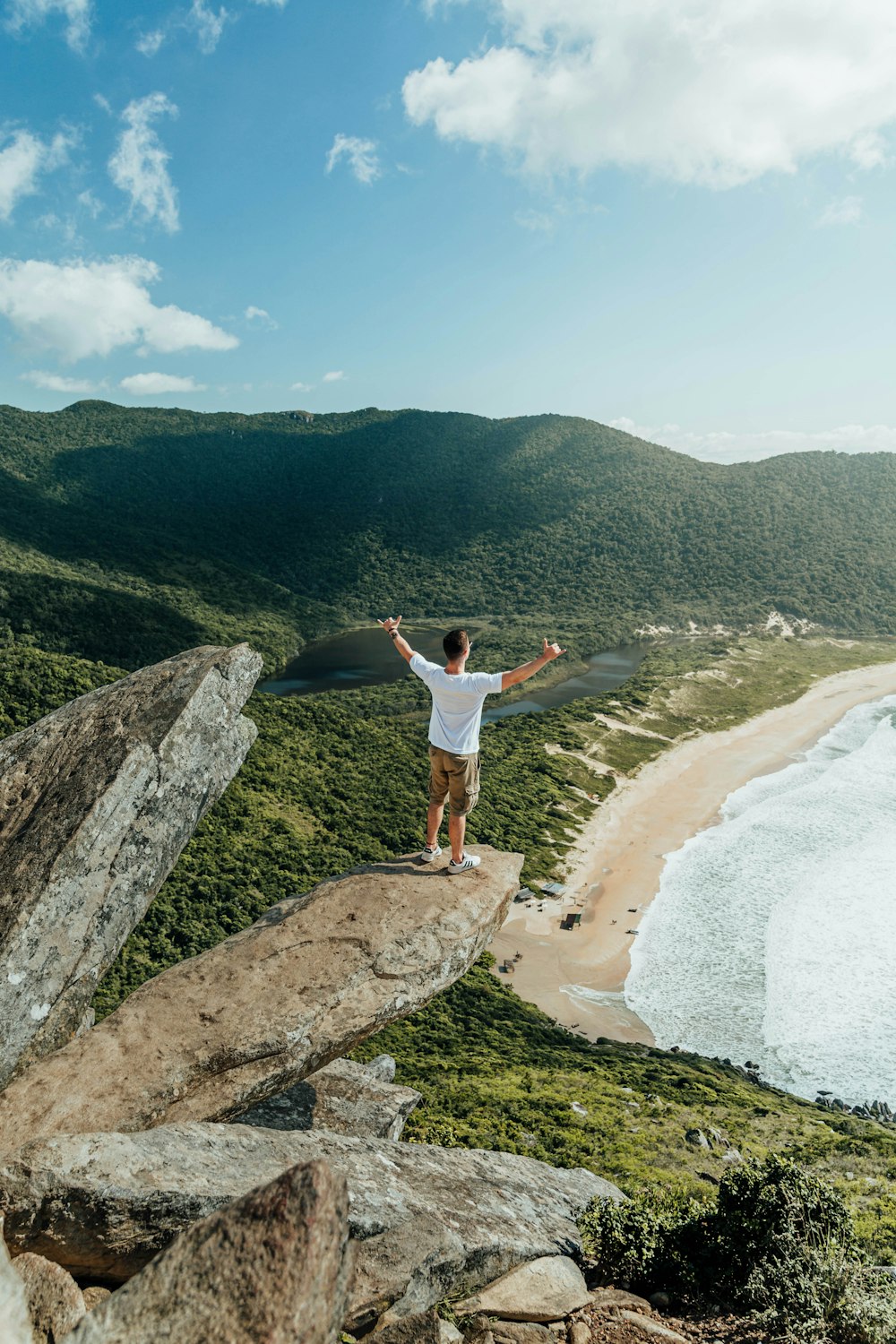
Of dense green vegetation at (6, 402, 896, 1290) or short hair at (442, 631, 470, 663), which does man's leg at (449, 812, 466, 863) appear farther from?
dense green vegetation at (6, 402, 896, 1290)

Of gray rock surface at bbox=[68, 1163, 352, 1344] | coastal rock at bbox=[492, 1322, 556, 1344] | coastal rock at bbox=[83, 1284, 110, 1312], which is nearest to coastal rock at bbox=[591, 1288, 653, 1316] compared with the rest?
coastal rock at bbox=[492, 1322, 556, 1344]

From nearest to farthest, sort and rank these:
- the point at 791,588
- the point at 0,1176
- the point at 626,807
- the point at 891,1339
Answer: the point at 0,1176 → the point at 891,1339 → the point at 626,807 → the point at 791,588

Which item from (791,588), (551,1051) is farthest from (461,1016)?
(791,588)

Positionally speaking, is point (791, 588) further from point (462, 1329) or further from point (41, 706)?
point (462, 1329)

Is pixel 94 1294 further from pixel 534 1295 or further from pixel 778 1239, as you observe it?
pixel 778 1239

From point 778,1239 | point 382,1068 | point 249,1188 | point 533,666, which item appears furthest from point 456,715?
point 382,1068
